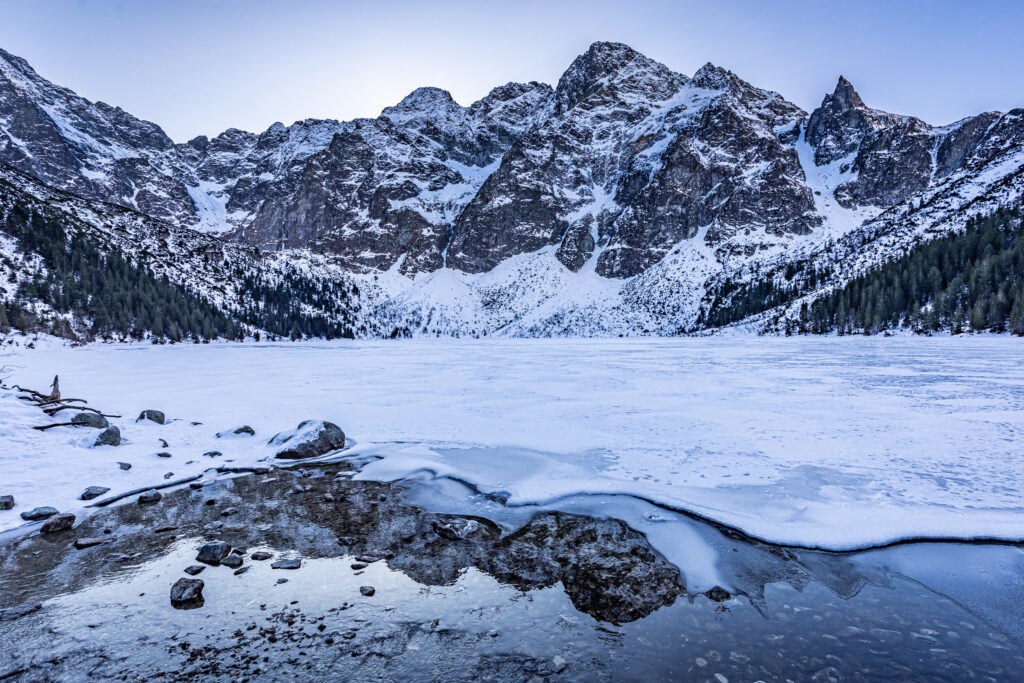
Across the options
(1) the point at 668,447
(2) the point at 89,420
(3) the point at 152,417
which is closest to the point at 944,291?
(1) the point at 668,447

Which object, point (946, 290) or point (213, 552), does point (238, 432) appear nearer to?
point (213, 552)

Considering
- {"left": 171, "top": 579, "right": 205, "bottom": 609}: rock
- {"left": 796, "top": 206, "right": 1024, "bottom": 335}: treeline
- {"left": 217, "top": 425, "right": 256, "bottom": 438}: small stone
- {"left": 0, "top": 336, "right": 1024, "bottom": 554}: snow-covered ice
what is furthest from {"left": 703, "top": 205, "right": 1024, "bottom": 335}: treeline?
{"left": 171, "top": 579, "right": 205, "bottom": 609}: rock

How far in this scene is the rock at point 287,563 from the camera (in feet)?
19.0

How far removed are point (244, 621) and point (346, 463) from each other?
617 centimetres

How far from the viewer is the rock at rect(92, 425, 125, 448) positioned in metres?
10.8

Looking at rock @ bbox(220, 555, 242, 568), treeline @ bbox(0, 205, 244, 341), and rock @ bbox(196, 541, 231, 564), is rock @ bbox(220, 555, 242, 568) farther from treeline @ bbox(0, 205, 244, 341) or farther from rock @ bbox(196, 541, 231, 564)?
treeline @ bbox(0, 205, 244, 341)

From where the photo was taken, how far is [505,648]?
166 inches

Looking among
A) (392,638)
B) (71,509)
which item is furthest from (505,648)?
(71,509)

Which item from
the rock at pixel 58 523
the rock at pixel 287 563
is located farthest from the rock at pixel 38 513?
the rock at pixel 287 563

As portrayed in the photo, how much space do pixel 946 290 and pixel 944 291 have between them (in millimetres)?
928

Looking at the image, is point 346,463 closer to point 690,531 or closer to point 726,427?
point 690,531

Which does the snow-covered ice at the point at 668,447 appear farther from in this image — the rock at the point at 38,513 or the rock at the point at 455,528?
the rock at the point at 455,528

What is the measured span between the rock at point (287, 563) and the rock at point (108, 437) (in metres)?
8.24

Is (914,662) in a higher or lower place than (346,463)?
higher
